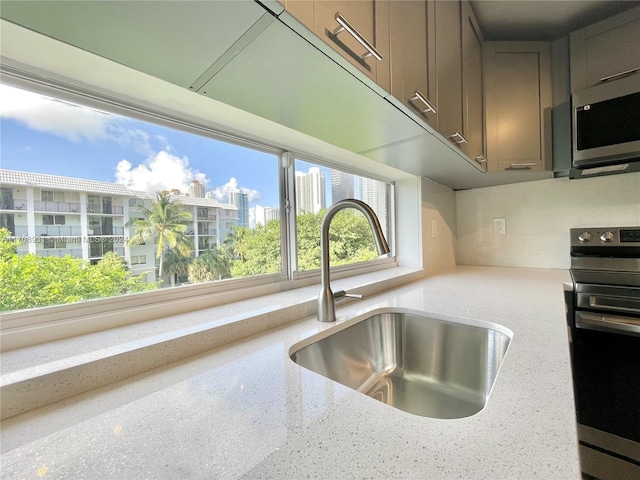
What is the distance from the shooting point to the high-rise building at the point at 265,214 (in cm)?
113

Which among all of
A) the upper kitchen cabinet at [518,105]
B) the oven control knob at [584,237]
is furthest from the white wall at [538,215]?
the upper kitchen cabinet at [518,105]

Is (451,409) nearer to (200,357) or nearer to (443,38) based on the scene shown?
(200,357)

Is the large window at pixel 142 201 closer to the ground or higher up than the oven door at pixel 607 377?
higher up

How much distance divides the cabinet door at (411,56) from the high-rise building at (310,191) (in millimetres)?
616

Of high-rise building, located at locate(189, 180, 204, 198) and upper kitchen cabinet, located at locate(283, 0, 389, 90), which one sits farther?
high-rise building, located at locate(189, 180, 204, 198)

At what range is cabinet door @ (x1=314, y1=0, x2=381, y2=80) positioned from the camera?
523 mm

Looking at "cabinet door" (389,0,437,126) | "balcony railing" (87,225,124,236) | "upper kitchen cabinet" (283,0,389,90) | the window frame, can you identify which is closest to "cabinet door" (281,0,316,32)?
"upper kitchen cabinet" (283,0,389,90)

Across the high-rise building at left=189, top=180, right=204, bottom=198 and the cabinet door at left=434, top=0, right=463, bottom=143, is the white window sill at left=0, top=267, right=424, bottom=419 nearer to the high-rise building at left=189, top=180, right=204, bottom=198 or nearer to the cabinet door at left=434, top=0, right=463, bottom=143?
the high-rise building at left=189, top=180, right=204, bottom=198

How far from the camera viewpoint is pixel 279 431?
386 mm

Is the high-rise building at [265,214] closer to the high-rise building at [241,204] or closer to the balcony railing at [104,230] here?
the high-rise building at [241,204]

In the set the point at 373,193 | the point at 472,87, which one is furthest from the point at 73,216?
the point at 472,87

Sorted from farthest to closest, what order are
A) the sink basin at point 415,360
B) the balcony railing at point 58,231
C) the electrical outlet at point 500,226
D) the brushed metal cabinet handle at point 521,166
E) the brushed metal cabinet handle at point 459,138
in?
the electrical outlet at point 500,226, the brushed metal cabinet handle at point 521,166, the brushed metal cabinet handle at point 459,138, the sink basin at point 415,360, the balcony railing at point 58,231

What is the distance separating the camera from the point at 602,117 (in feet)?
4.44

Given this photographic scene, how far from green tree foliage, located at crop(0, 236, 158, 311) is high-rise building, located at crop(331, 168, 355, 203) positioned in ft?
3.36
